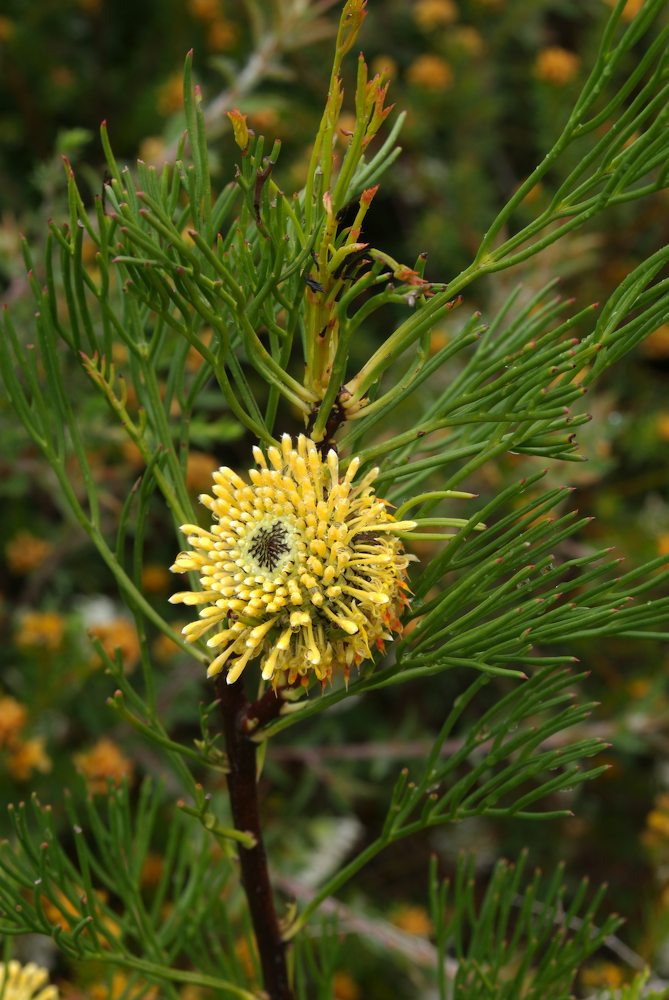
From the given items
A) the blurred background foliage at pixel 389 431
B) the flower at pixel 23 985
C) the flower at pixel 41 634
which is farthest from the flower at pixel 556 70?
the flower at pixel 23 985

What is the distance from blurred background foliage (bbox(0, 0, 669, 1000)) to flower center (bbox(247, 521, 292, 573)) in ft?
2.06

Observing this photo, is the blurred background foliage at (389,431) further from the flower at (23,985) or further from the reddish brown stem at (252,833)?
the reddish brown stem at (252,833)

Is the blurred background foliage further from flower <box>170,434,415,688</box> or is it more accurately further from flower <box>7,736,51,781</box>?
flower <box>170,434,415,688</box>

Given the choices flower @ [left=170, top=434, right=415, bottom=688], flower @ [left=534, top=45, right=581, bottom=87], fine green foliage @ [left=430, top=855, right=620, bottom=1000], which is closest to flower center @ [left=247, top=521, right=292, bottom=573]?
flower @ [left=170, top=434, right=415, bottom=688]

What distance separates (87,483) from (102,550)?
0.15ft

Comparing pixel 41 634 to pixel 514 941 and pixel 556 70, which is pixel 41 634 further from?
pixel 556 70

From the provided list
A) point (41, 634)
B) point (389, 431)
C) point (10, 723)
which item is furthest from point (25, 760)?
point (389, 431)

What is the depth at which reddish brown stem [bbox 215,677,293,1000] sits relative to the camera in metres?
0.53

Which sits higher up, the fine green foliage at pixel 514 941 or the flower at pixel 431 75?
the flower at pixel 431 75

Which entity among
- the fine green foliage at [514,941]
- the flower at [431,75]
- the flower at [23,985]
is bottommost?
the fine green foliage at [514,941]

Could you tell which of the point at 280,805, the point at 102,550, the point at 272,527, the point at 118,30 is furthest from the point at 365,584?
the point at 118,30

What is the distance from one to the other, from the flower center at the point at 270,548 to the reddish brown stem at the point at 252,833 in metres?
0.10

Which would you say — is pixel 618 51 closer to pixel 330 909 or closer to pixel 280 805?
pixel 330 909

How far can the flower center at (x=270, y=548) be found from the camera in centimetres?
45
